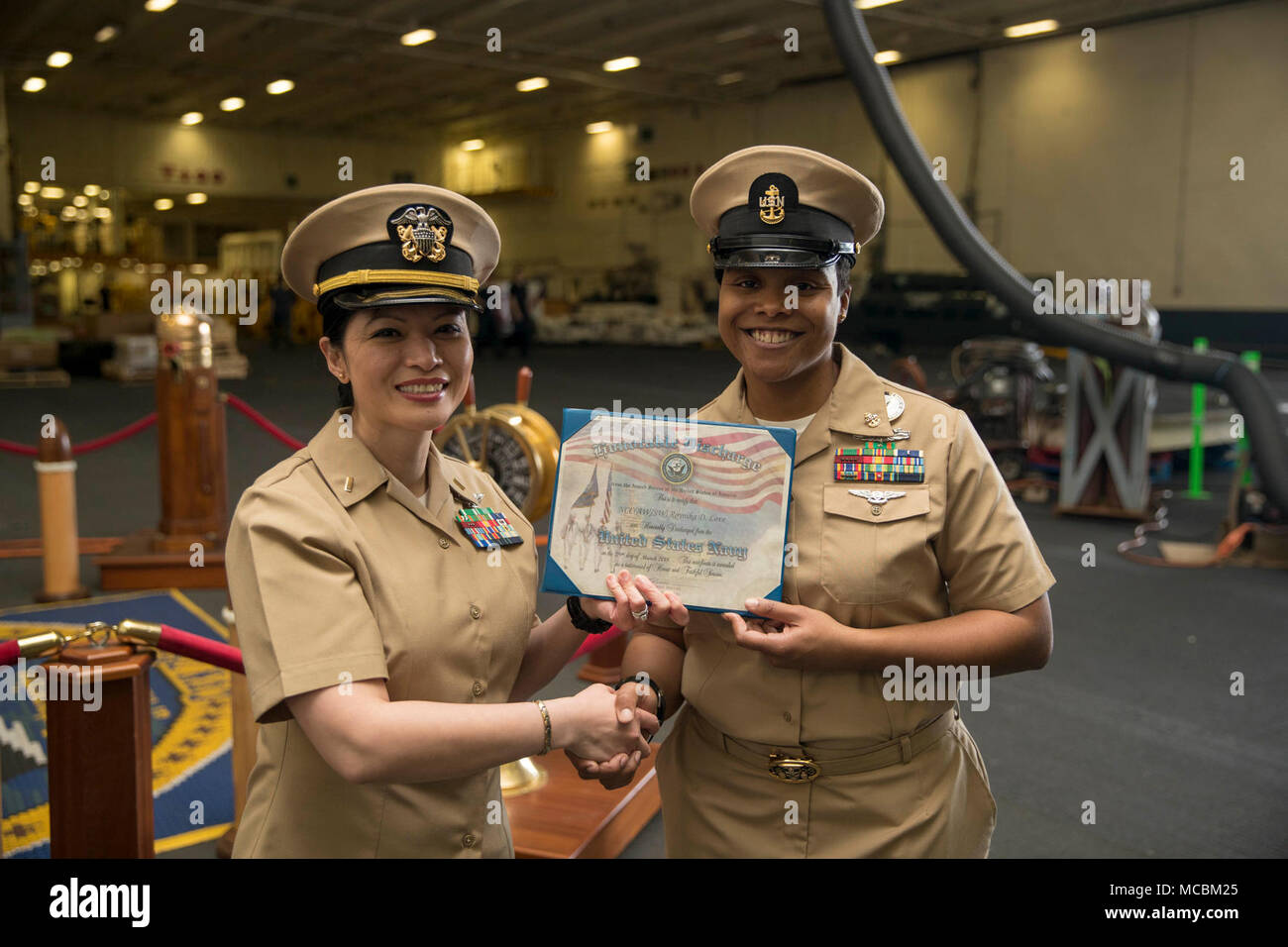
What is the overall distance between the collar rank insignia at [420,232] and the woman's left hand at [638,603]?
59 centimetres

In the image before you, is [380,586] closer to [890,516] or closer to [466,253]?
[466,253]

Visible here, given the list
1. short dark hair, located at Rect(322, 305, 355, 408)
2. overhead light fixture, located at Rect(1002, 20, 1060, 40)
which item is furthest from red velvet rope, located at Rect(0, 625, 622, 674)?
overhead light fixture, located at Rect(1002, 20, 1060, 40)

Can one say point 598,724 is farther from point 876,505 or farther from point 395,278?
point 395,278

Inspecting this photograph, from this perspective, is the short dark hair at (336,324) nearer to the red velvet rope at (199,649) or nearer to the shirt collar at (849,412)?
the shirt collar at (849,412)

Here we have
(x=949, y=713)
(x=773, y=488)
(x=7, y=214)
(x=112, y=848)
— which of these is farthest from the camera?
(x=7, y=214)

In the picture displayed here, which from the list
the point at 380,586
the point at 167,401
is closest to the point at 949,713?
the point at 380,586

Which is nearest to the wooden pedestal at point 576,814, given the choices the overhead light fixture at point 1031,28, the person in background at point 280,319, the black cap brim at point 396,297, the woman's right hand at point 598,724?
the woman's right hand at point 598,724

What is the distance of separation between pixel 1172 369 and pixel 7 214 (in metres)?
21.1

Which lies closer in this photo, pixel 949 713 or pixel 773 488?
pixel 773 488

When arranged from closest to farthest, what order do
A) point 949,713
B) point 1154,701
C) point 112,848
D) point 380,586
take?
1. point 380,586
2. point 949,713
3. point 112,848
4. point 1154,701

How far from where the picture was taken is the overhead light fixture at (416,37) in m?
19.2

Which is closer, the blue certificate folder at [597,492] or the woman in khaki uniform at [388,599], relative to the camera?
the woman in khaki uniform at [388,599]

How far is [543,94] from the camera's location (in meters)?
25.8

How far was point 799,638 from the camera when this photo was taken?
5.41 feet
